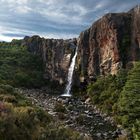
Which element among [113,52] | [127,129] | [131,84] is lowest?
[127,129]

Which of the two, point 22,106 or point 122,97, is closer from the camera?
point 22,106

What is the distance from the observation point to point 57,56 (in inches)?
3314

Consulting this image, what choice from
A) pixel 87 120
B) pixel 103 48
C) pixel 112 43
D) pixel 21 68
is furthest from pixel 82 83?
pixel 87 120

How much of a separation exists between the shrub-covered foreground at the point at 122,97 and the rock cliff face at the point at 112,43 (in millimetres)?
5227

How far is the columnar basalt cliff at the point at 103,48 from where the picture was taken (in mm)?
60844

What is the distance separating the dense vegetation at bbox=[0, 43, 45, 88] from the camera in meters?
78.5

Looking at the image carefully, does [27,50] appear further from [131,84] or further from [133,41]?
[131,84]

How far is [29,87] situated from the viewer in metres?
77.9

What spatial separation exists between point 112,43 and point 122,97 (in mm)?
24727

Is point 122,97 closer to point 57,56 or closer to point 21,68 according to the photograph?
point 57,56

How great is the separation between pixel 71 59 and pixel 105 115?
3524cm

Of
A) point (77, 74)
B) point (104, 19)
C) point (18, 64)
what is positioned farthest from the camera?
point (18, 64)

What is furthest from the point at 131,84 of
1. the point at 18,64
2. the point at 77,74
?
the point at 18,64

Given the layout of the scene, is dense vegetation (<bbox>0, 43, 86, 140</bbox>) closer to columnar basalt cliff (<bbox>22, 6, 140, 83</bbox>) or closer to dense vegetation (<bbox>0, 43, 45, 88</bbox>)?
dense vegetation (<bbox>0, 43, 45, 88</bbox>)
